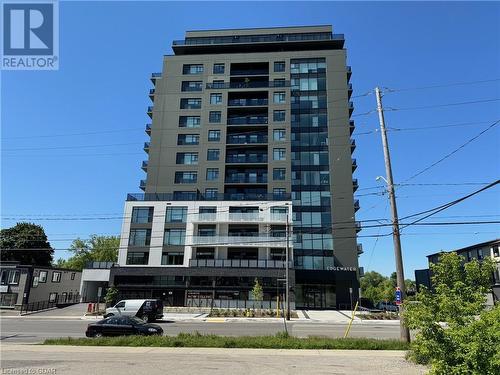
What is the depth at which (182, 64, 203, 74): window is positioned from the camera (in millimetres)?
68188

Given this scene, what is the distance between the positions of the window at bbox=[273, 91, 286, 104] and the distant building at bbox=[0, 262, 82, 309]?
44.0m

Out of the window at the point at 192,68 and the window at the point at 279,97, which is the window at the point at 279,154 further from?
the window at the point at 192,68

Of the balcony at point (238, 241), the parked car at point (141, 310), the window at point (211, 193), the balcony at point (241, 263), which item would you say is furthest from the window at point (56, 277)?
the parked car at point (141, 310)

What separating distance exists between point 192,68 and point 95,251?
46976mm

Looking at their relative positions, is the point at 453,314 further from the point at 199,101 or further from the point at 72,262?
the point at 72,262

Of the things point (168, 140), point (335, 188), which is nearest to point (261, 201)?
point (335, 188)

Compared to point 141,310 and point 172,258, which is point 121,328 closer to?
point 141,310

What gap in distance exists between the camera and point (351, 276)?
5247 cm

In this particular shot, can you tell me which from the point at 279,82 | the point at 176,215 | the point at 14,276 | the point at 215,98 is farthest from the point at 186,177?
the point at 14,276

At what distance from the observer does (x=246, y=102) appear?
A: 215ft

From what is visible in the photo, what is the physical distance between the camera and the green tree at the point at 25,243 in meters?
69.7

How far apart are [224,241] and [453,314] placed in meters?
44.1

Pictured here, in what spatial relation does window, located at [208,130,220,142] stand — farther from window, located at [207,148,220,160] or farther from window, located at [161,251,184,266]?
window, located at [161,251,184,266]

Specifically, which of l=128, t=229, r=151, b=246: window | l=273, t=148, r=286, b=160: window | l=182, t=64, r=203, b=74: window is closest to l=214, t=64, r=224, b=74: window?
l=182, t=64, r=203, b=74: window
